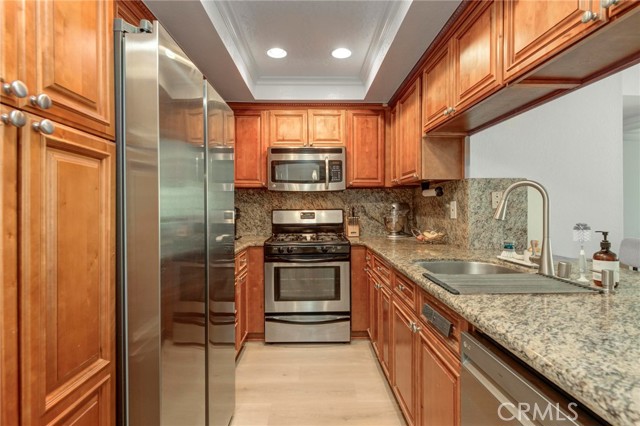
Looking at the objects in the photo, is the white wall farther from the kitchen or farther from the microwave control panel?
the microwave control panel

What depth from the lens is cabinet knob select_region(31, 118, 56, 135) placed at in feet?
2.57

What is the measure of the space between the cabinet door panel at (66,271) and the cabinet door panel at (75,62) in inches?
2.4

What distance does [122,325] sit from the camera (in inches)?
43.4

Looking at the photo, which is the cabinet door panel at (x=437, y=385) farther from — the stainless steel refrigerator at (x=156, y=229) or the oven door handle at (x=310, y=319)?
the oven door handle at (x=310, y=319)

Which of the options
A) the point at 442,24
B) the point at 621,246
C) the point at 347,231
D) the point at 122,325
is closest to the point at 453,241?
the point at 621,246

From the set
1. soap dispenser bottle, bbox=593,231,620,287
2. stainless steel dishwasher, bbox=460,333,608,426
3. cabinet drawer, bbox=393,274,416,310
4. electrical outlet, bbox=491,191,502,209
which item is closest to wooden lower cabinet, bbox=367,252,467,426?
cabinet drawer, bbox=393,274,416,310

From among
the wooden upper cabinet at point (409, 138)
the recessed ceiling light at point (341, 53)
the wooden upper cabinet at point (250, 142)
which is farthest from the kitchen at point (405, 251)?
the wooden upper cabinet at point (250, 142)

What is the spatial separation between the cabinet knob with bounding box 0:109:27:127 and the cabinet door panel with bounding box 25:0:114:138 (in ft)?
0.17

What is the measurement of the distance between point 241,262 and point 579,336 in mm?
2295

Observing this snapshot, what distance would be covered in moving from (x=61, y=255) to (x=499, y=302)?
1.28 meters

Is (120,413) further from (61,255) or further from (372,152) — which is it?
(372,152)

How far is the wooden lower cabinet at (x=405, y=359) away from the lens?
5.27ft

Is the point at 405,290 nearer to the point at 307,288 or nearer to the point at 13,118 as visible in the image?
the point at 307,288

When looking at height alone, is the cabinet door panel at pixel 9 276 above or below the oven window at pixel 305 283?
above
